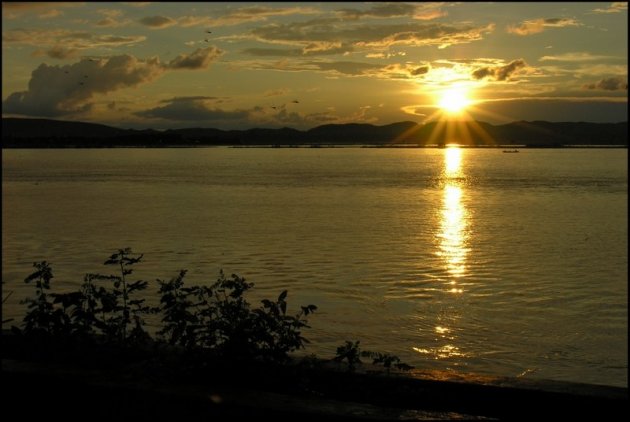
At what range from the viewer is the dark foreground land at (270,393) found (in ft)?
14.6

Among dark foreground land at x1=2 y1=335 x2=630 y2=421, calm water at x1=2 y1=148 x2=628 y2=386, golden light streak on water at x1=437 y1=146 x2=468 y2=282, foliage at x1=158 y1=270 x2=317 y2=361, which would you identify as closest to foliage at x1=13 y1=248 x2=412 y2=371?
foliage at x1=158 y1=270 x2=317 y2=361

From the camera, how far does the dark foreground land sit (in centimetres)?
445

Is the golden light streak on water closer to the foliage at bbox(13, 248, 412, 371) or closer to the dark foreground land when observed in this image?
the foliage at bbox(13, 248, 412, 371)

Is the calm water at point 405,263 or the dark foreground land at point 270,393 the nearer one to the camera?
the dark foreground land at point 270,393

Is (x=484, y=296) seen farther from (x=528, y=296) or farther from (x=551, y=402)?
(x=551, y=402)

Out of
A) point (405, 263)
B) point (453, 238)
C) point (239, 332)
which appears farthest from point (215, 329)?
point (453, 238)

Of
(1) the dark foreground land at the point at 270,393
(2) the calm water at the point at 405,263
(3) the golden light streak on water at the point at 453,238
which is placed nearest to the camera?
(1) the dark foreground land at the point at 270,393

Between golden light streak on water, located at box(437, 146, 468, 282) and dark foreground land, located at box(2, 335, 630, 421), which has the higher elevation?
dark foreground land, located at box(2, 335, 630, 421)

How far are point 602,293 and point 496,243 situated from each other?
32.0ft

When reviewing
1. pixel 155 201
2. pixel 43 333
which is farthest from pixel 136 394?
pixel 155 201

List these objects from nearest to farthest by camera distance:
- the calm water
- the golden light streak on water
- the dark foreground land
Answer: the dark foreground land → the calm water → the golden light streak on water

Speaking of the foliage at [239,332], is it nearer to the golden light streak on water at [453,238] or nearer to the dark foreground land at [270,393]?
the dark foreground land at [270,393]

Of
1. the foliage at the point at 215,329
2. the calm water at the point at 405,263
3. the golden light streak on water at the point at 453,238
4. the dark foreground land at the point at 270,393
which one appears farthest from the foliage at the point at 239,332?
the golden light streak on water at the point at 453,238

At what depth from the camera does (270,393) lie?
4.81 m
